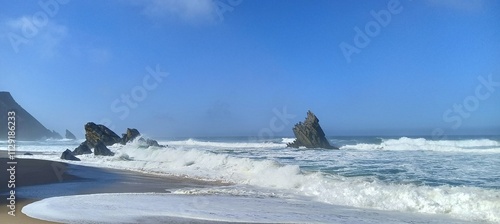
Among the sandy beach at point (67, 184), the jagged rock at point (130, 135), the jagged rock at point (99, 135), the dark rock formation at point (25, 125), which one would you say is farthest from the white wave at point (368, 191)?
the dark rock formation at point (25, 125)

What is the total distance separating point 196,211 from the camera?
8.34 m

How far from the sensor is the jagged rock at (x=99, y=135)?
41644mm

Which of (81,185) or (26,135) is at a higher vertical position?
(26,135)

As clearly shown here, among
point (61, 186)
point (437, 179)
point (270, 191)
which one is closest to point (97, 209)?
point (61, 186)

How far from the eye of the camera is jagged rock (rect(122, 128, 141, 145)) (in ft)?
144

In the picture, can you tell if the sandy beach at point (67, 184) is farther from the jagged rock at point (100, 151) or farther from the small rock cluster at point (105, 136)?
the small rock cluster at point (105, 136)

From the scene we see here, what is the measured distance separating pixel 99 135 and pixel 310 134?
21.9 meters

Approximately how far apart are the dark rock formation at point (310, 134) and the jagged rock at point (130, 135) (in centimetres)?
1690

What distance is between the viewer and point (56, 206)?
8461 mm

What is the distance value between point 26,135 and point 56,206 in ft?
287

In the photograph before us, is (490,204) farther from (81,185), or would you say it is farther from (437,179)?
(81,185)

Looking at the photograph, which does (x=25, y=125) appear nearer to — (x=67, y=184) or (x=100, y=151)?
(x=100, y=151)

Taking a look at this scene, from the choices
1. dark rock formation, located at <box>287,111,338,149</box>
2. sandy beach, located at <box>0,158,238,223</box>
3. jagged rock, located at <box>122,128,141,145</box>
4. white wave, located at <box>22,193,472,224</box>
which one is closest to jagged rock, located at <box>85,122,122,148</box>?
jagged rock, located at <box>122,128,141,145</box>

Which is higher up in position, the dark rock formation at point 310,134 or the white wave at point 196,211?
the dark rock formation at point 310,134
